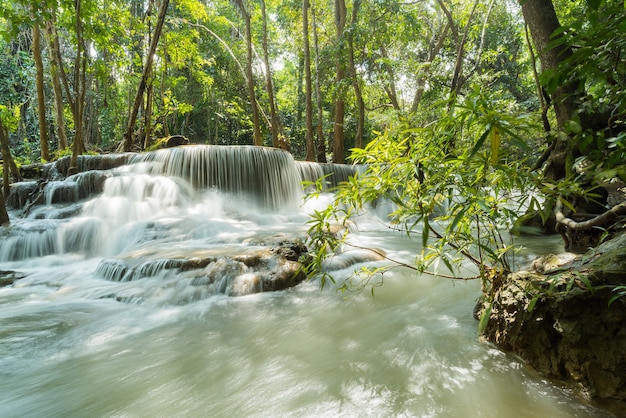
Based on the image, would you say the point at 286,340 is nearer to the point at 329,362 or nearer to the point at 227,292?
the point at 329,362

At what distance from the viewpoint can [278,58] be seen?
2470cm

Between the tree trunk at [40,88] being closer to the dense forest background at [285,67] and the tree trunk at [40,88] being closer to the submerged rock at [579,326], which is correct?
the dense forest background at [285,67]

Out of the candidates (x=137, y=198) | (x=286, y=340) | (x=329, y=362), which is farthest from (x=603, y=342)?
(x=137, y=198)

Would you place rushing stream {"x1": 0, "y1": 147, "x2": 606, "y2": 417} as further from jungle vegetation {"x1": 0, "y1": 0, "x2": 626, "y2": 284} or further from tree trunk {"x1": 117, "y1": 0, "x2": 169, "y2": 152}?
tree trunk {"x1": 117, "y1": 0, "x2": 169, "y2": 152}

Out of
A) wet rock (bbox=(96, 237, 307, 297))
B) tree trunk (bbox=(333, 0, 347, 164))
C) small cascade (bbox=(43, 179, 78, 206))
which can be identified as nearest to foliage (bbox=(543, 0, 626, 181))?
wet rock (bbox=(96, 237, 307, 297))

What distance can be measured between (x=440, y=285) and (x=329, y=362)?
80.1 inches

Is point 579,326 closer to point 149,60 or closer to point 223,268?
point 223,268

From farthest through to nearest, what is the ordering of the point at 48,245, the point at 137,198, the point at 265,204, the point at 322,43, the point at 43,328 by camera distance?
1. the point at 322,43
2. the point at 265,204
3. the point at 137,198
4. the point at 48,245
5. the point at 43,328

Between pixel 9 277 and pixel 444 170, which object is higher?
pixel 444 170

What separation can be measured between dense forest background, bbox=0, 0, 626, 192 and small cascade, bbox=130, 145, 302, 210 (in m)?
1.88

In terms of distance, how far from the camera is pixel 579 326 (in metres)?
1.80

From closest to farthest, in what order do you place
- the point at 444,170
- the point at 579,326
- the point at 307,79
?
1. the point at 444,170
2. the point at 579,326
3. the point at 307,79

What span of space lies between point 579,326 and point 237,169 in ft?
30.7

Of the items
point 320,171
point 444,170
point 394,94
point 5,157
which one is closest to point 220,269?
point 444,170
